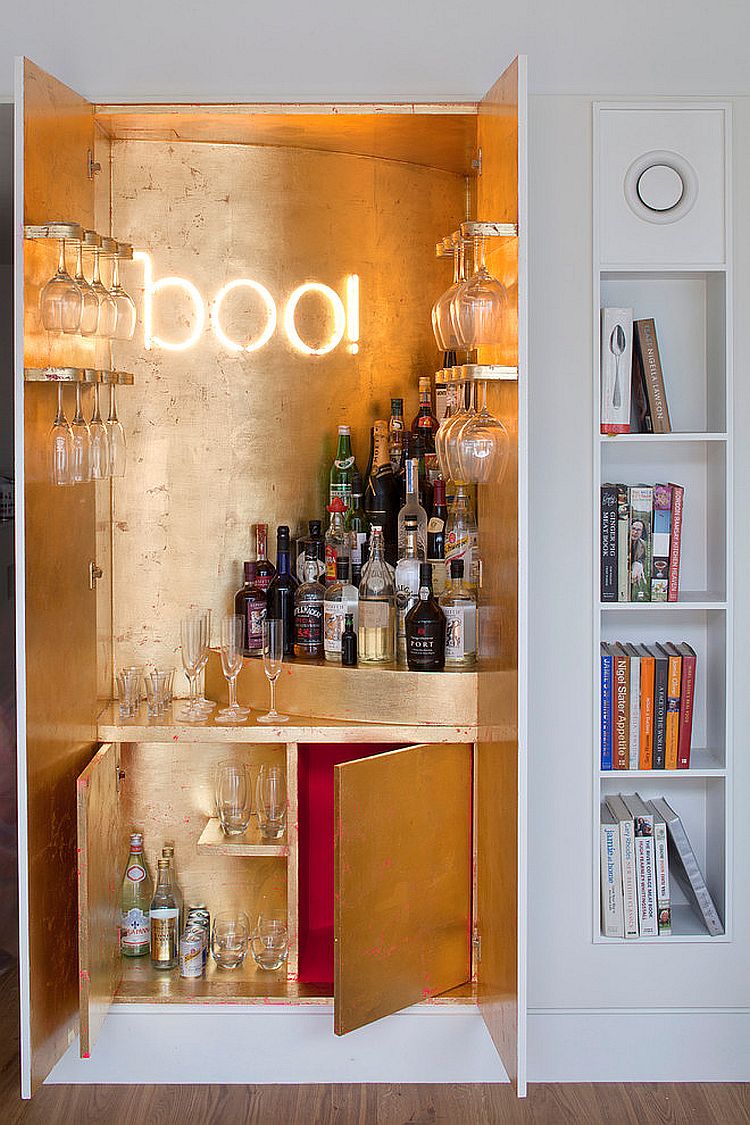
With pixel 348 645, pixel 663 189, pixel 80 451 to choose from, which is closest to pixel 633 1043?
pixel 348 645

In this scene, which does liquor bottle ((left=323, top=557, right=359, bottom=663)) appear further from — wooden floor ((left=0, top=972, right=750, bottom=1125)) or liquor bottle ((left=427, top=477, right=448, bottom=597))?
wooden floor ((left=0, top=972, right=750, bottom=1125))

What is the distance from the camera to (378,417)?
9.45 feet

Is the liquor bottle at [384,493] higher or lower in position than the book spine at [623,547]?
higher

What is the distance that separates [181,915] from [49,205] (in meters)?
1.66

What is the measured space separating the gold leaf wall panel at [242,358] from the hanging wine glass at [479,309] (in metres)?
0.63

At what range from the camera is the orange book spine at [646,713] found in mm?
2529

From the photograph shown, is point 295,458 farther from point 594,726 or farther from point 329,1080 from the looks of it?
point 329,1080

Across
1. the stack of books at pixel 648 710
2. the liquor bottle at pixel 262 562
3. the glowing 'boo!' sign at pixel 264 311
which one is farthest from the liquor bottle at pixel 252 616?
the stack of books at pixel 648 710

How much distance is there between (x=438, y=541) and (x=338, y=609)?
29cm

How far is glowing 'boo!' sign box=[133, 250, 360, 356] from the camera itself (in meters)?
2.77

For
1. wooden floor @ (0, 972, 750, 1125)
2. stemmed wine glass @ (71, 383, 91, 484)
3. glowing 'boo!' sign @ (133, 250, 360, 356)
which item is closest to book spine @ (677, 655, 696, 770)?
wooden floor @ (0, 972, 750, 1125)

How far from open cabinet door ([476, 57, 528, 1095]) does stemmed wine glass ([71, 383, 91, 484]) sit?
817 millimetres

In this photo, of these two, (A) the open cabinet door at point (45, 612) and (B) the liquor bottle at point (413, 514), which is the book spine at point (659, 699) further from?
→ (A) the open cabinet door at point (45, 612)

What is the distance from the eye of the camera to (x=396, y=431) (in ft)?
9.13
